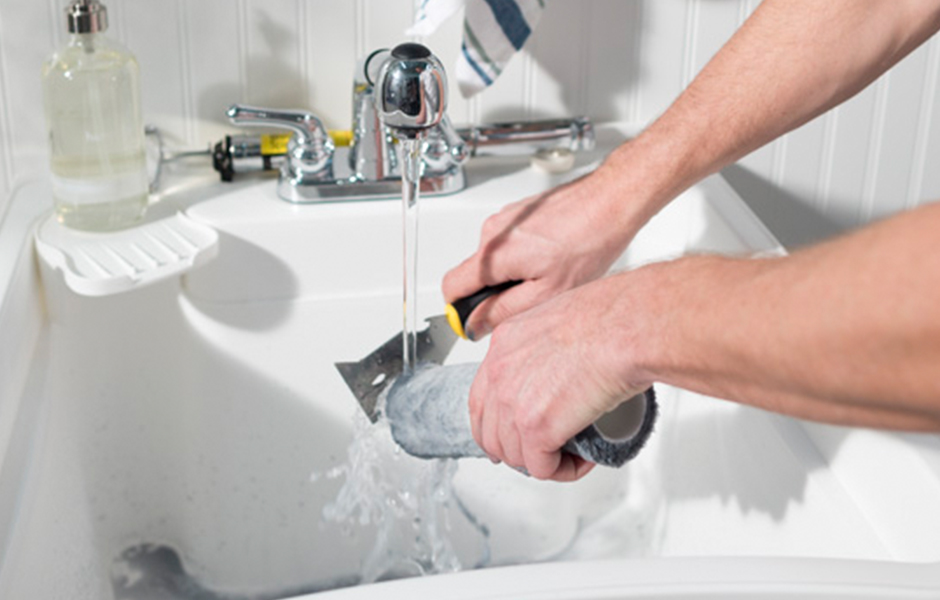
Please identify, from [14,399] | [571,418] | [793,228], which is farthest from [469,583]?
[793,228]

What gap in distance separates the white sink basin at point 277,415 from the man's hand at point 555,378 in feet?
0.89

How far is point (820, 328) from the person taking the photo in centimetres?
52

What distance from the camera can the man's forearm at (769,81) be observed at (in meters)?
0.87

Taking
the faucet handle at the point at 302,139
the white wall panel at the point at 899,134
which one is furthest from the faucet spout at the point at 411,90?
the white wall panel at the point at 899,134

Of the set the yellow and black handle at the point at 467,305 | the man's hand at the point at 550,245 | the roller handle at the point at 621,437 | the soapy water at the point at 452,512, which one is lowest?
the soapy water at the point at 452,512

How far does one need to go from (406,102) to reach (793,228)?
0.65m

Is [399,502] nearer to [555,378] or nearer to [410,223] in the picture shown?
[410,223]

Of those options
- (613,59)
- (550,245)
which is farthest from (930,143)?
(550,245)

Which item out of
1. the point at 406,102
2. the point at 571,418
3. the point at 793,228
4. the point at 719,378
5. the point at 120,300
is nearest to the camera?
the point at 719,378

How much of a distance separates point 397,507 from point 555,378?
0.43m

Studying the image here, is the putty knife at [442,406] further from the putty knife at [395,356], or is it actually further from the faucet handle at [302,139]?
the faucet handle at [302,139]

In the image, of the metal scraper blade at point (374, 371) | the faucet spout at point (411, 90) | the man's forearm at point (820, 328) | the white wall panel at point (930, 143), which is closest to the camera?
the man's forearm at point (820, 328)

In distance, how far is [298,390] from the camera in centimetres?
116

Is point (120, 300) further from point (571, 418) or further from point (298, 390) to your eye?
point (571, 418)
